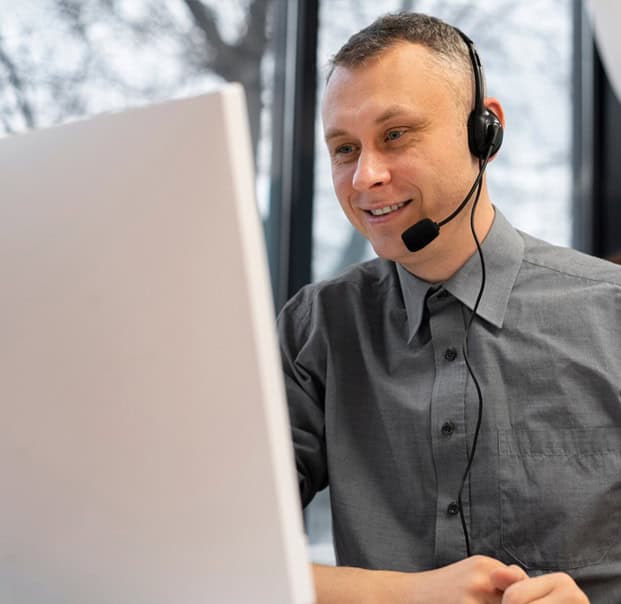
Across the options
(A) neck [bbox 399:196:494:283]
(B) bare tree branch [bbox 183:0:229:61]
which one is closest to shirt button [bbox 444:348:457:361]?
(A) neck [bbox 399:196:494:283]

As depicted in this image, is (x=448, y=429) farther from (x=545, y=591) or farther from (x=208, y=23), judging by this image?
(x=208, y=23)

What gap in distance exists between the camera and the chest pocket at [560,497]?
3.40 ft

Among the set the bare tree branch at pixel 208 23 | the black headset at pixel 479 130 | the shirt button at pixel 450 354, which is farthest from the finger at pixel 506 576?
the bare tree branch at pixel 208 23

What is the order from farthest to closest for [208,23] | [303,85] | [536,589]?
Result: [303,85]
[208,23]
[536,589]

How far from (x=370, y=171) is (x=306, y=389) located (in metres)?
0.32

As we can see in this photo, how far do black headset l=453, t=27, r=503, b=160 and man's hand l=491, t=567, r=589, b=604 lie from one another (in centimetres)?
57

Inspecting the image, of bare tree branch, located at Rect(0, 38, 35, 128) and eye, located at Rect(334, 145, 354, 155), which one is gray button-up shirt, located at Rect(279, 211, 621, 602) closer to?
eye, located at Rect(334, 145, 354, 155)

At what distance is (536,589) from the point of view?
81 cm

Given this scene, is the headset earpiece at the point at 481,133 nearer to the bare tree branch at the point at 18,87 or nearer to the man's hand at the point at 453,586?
the man's hand at the point at 453,586

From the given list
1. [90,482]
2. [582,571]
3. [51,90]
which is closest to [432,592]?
[582,571]

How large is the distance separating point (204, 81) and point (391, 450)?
118cm

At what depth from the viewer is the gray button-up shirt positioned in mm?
1049

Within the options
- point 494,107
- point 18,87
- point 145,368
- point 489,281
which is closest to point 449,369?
point 489,281

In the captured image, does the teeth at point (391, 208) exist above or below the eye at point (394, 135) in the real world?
below
